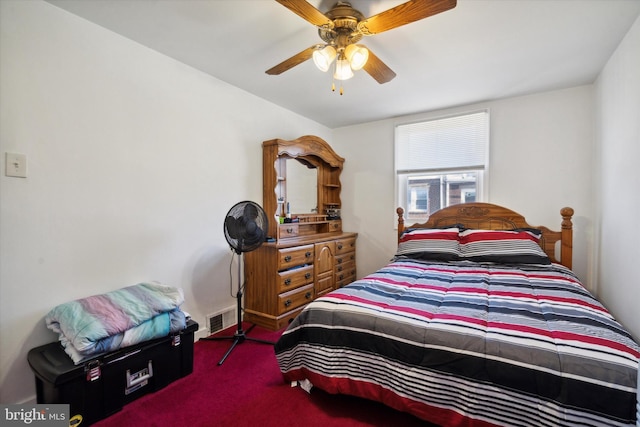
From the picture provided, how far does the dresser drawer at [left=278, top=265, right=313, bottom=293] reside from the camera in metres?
2.70

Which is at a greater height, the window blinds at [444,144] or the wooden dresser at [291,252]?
the window blinds at [444,144]

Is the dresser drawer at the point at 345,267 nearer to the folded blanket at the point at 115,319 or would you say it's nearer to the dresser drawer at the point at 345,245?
the dresser drawer at the point at 345,245

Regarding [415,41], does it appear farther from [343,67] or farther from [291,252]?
[291,252]

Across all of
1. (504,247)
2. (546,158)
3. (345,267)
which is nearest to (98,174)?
(345,267)

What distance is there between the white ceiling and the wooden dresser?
0.79m

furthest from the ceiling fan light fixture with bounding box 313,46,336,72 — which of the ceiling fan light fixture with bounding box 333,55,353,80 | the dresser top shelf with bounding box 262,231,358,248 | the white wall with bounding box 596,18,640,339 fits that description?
the white wall with bounding box 596,18,640,339

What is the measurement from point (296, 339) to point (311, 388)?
1.07ft

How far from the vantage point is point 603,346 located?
1.13 m

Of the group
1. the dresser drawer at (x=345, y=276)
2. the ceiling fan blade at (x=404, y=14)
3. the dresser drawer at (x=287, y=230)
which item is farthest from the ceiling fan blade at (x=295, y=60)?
the dresser drawer at (x=345, y=276)

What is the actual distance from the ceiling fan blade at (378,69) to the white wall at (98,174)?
4.82 feet

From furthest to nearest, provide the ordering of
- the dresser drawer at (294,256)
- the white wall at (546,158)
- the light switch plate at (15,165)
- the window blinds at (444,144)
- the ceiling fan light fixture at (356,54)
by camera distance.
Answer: the window blinds at (444,144), the white wall at (546,158), the dresser drawer at (294,256), the ceiling fan light fixture at (356,54), the light switch plate at (15,165)

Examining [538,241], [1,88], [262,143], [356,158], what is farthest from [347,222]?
[1,88]

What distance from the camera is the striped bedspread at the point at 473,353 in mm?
1054

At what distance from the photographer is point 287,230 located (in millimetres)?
3170
